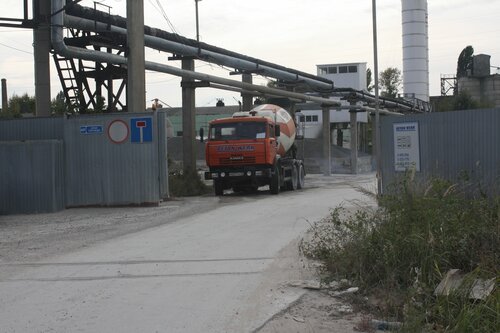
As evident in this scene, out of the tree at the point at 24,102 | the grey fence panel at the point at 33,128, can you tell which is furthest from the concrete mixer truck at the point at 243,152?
the tree at the point at 24,102

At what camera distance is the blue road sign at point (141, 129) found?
19.1 m

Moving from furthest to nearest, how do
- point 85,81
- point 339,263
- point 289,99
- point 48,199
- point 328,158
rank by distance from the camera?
point 328,158 → point 289,99 → point 85,81 → point 48,199 → point 339,263

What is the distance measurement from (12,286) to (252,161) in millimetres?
16731

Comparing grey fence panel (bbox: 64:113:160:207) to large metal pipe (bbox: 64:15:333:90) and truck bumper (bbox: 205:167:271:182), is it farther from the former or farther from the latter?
truck bumper (bbox: 205:167:271:182)

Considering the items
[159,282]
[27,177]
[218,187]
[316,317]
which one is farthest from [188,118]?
[316,317]

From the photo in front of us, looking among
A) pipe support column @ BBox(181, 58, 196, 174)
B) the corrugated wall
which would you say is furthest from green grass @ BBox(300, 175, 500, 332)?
pipe support column @ BBox(181, 58, 196, 174)

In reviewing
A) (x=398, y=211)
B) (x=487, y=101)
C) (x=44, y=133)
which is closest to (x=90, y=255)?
(x=398, y=211)

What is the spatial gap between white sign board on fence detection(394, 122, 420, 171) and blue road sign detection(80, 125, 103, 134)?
9.84 metres

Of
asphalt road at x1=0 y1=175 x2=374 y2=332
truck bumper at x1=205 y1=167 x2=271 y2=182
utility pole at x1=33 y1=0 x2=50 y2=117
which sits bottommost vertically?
asphalt road at x1=0 y1=175 x2=374 y2=332

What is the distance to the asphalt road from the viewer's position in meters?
6.52

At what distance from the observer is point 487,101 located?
258 ft

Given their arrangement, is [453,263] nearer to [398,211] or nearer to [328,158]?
[398,211]

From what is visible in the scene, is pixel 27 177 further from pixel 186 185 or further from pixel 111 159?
pixel 186 185

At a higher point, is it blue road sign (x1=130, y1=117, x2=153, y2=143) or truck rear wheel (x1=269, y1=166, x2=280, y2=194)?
blue road sign (x1=130, y1=117, x2=153, y2=143)
